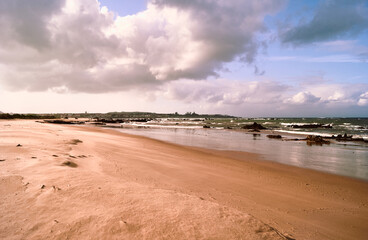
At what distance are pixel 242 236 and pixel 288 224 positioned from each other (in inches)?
70.4

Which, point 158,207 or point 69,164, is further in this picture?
point 69,164

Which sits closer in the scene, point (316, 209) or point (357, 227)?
point (357, 227)

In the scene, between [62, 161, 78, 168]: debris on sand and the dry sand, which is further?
[62, 161, 78, 168]: debris on sand

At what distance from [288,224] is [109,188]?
4051 millimetres

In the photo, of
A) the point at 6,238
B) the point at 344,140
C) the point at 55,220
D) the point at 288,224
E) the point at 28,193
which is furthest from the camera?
the point at 344,140

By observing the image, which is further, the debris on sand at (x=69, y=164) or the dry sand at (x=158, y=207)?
the debris on sand at (x=69, y=164)

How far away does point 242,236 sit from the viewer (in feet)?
10.6

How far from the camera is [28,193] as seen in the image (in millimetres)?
3943

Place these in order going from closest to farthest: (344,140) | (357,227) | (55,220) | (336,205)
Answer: (55,220)
(357,227)
(336,205)
(344,140)

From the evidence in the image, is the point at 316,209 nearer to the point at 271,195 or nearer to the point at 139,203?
the point at 271,195

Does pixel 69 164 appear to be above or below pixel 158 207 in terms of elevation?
above

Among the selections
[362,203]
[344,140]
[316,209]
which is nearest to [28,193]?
[316,209]

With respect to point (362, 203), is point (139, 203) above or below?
above

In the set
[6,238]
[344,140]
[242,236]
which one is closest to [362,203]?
[242,236]
